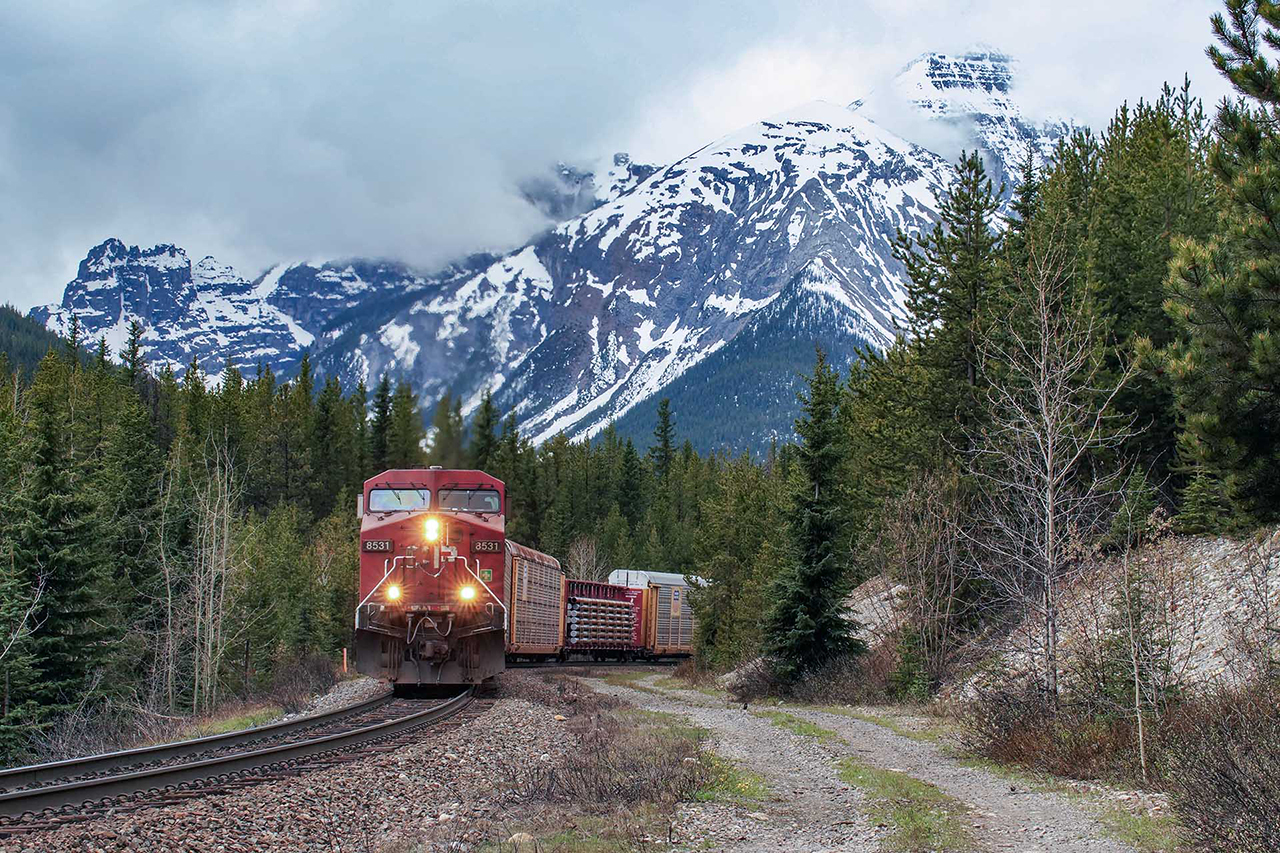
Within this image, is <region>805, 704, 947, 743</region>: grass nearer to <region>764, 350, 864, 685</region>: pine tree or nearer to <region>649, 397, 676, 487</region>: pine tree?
<region>764, 350, 864, 685</region>: pine tree

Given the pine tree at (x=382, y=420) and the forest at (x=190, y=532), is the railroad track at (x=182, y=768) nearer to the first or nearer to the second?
the forest at (x=190, y=532)

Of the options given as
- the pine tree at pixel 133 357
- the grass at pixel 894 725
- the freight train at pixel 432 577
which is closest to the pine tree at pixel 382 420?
the freight train at pixel 432 577

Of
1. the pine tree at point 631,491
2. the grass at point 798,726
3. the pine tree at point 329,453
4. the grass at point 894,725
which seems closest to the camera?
the grass at point 798,726

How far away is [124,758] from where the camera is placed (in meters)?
12.6

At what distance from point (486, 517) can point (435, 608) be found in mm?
2374

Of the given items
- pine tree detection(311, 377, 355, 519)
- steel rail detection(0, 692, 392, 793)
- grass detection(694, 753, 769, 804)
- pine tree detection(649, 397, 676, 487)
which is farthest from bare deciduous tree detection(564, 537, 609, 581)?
grass detection(694, 753, 769, 804)

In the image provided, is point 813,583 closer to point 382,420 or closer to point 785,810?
point 785,810

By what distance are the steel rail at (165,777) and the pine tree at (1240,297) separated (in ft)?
38.4

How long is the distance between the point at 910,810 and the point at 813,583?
18308mm

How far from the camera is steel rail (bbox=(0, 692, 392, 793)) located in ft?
35.9

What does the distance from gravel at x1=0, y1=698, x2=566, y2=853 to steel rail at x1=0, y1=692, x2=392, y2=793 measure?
2144 millimetres

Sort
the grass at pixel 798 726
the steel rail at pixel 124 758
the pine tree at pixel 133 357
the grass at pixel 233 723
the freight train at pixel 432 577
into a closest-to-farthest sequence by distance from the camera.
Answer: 1. the steel rail at pixel 124 758
2. the grass at pixel 798 726
3. the grass at pixel 233 723
4. the freight train at pixel 432 577
5. the pine tree at pixel 133 357

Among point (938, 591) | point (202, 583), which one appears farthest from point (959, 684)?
point (202, 583)

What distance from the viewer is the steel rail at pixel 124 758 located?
10930 millimetres
